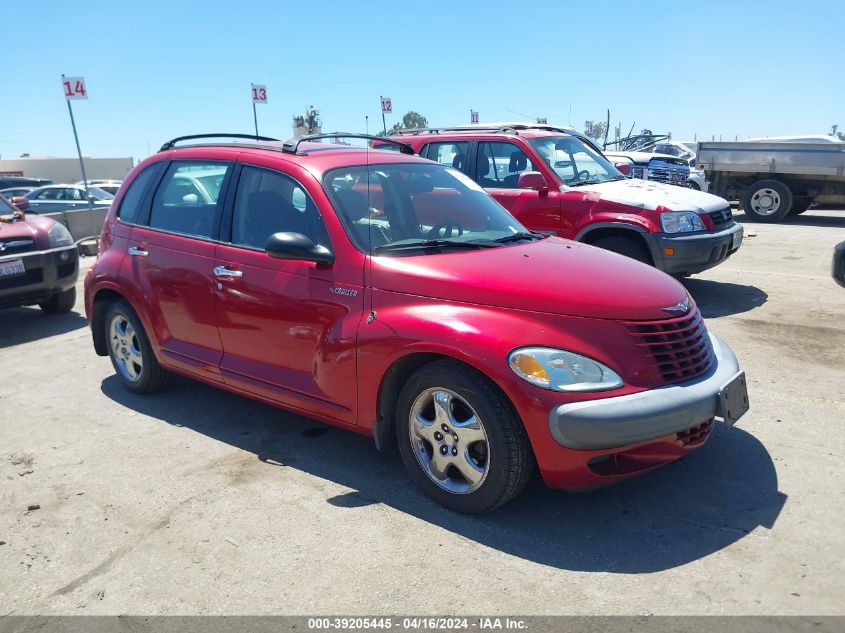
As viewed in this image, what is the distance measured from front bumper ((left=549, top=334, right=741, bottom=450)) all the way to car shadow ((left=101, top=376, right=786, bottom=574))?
495 mm

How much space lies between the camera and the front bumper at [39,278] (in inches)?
290

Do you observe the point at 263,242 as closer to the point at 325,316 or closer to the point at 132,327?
the point at 325,316

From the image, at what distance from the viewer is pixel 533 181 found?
751 centimetres

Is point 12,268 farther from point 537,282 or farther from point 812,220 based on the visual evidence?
point 812,220

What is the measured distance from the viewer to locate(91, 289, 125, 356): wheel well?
5.42m

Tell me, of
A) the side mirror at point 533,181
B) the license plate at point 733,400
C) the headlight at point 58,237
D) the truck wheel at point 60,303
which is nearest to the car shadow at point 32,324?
the truck wheel at point 60,303

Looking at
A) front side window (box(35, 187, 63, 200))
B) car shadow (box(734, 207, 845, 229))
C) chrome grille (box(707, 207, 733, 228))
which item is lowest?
car shadow (box(734, 207, 845, 229))

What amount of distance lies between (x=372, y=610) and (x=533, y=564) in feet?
2.42

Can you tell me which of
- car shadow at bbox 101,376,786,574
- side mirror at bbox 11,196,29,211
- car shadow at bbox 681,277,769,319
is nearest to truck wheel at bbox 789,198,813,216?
car shadow at bbox 681,277,769,319

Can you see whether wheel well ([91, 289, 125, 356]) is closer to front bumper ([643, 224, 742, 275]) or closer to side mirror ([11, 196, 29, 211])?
side mirror ([11, 196, 29, 211])

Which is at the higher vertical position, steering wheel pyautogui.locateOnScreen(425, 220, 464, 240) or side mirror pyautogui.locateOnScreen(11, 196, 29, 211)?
steering wheel pyautogui.locateOnScreen(425, 220, 464, 240)

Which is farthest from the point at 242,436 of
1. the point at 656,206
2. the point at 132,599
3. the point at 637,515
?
the point at 656,206

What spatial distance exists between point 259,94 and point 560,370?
602 inches

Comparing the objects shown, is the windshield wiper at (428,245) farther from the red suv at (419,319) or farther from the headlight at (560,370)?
the headlight at (560,370)
